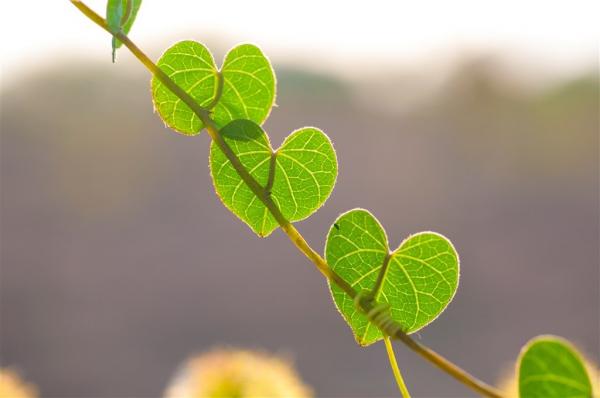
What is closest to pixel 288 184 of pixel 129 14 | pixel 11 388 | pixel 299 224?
pixel 129 14

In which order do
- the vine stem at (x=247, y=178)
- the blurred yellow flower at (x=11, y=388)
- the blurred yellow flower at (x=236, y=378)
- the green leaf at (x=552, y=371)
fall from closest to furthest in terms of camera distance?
the green leaf at (x=552, y=371), the vine stem at (x=247, y=178), the blurred yellow flower at (x=11, y=388), the blurred yellow flower at (x=236, y=378)

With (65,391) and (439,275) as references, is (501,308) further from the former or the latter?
(439,275)

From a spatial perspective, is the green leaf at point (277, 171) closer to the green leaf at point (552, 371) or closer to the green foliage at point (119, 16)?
the green foliage at point (119, 16)

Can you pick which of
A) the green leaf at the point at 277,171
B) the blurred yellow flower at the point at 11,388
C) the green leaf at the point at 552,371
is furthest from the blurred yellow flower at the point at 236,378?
the green leaf at the point at 552,371

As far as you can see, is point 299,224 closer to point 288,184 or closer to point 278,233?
point 278,233

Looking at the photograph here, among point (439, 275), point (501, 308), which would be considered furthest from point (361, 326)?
point (501, 308)

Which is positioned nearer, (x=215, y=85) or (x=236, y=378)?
(x=215, y=85)

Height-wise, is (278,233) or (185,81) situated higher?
(278,233)
